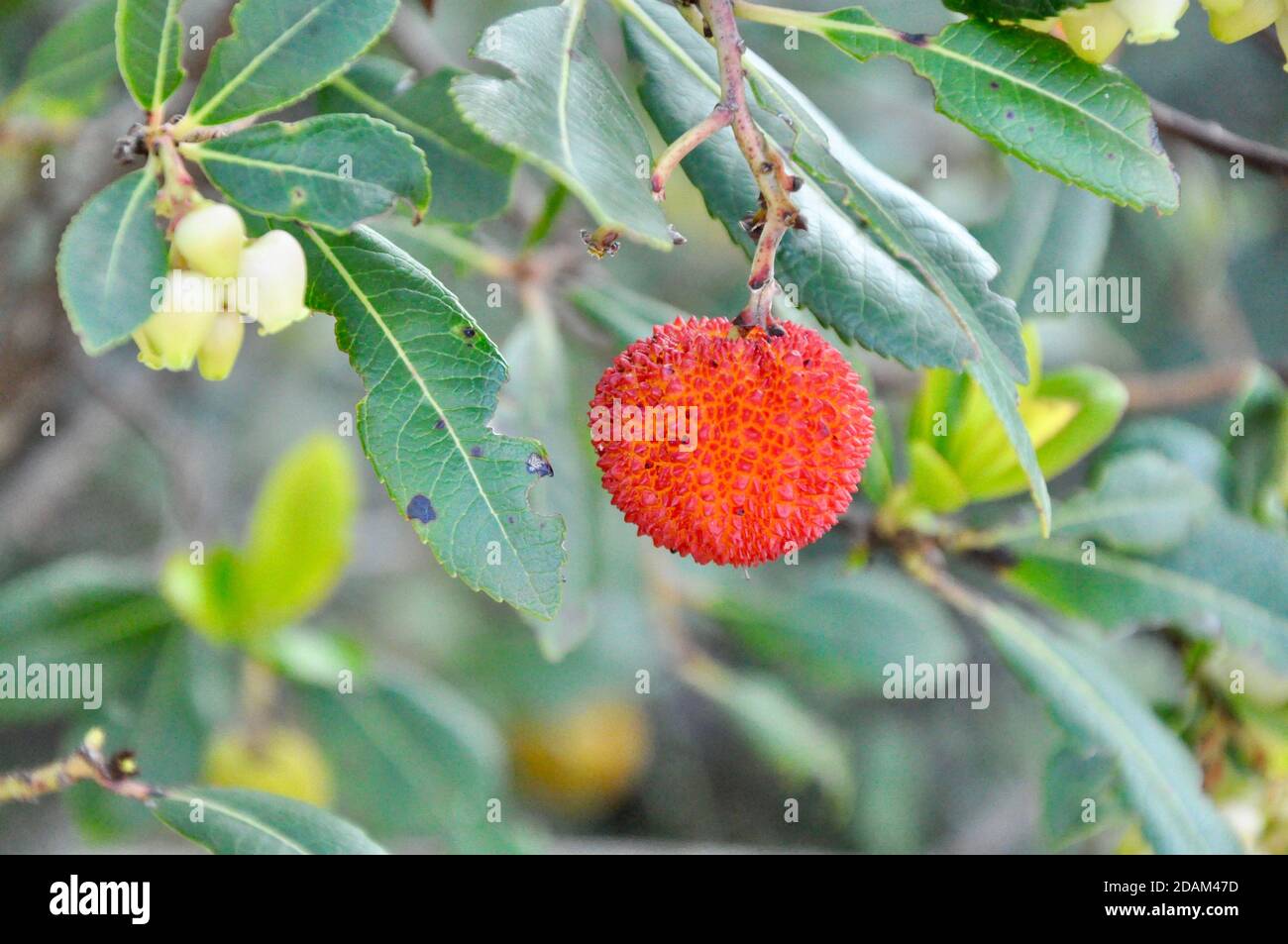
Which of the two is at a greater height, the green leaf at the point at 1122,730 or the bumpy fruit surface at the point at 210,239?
the bumpy fruit surface at the point at 210,239

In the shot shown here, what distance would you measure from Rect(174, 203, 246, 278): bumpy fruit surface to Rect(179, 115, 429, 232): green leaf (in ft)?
0.08

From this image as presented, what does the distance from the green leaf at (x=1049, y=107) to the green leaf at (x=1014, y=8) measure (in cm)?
1

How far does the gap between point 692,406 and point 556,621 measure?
507 mm

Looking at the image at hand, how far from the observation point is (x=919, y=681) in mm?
1924

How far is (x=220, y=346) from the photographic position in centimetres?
76

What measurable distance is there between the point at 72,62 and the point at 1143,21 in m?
1.15

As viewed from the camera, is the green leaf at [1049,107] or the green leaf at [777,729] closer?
the green leaf at [1049,107]

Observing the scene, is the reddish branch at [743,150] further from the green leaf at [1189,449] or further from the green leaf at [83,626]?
the green leaf at [83,626]

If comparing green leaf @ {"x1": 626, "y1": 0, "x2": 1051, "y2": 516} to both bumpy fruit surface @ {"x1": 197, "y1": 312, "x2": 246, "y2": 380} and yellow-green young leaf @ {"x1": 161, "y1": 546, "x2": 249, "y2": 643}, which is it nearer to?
bumpy fruit surface @ {"x1": 197, "y1": 312, "x2": 246, "y2": 380}

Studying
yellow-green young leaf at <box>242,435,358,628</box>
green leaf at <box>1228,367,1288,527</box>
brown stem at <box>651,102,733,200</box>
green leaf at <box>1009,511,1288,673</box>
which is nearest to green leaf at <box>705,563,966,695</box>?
green leaf at <box>1009,511,1288,673</box>

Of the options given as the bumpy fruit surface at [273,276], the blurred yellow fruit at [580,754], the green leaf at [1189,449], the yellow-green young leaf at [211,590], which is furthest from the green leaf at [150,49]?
the blurred yellow fruit at [580,754]

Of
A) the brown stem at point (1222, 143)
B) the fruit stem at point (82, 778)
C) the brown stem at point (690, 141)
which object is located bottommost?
the fruit stem at point (82, 778)

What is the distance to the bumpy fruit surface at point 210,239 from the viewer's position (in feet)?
2.29
